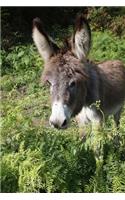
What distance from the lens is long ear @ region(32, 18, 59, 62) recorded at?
594cm

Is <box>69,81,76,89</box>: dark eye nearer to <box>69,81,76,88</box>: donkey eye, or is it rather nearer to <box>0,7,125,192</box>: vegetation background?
<box>69,81,76,88</box>: donkey eye

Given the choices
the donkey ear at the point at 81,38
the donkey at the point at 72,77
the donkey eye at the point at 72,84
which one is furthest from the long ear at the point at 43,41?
the donkey eye at the point at 72,84

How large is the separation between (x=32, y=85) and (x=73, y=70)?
5.55 meters

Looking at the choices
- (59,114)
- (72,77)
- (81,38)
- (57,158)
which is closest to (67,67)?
(72,77)

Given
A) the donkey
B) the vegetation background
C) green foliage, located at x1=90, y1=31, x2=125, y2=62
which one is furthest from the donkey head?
green foliage, located at x1=90, y1=31, x2=125, y2=62

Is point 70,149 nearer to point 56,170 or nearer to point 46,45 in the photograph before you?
point 56,170

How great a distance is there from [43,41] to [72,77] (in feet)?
1.67

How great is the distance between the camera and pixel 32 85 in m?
11.4

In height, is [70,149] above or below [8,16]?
below

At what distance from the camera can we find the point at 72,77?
5.87 metres

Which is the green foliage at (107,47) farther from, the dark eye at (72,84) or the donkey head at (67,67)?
the dark eye at (72,84)

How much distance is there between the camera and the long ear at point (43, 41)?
5941 millimetres

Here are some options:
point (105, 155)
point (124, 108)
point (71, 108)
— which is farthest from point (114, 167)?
point (124, 108)

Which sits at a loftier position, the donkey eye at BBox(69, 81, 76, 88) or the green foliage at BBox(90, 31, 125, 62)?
the green foliage at BBox(90, 31, 125, 62)
